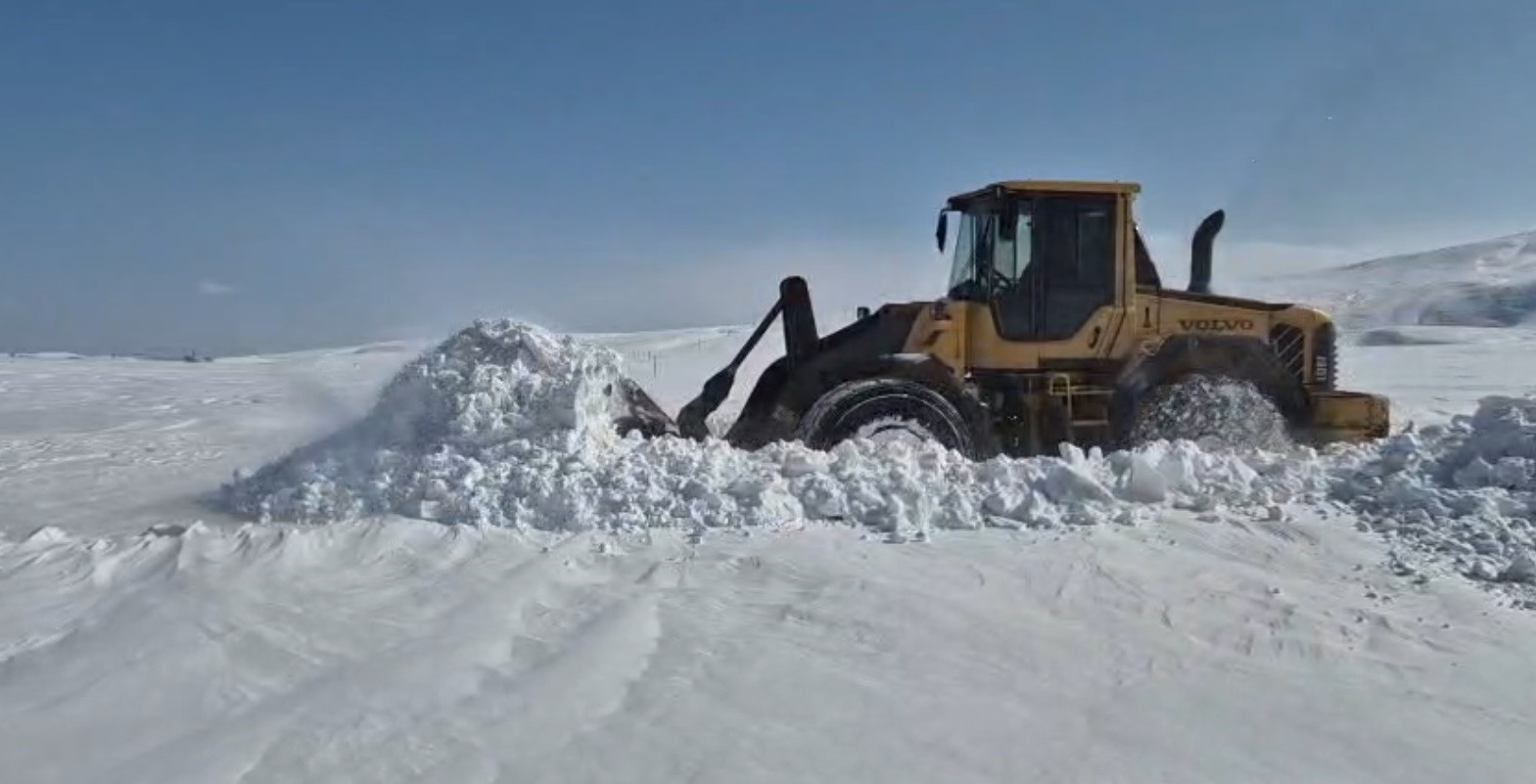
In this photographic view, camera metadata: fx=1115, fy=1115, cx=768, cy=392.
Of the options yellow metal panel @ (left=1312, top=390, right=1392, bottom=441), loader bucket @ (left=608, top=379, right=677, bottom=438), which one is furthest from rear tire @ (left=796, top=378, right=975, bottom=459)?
yellow metal panel @ (left=1312, top=390, right=1392, bottom=441)

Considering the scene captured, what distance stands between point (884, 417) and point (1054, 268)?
77.6 inches

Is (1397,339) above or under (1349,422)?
above

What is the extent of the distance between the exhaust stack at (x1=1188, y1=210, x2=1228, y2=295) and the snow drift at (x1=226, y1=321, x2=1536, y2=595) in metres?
3.40

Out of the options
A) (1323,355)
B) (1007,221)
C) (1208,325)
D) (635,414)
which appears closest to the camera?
(635,414)

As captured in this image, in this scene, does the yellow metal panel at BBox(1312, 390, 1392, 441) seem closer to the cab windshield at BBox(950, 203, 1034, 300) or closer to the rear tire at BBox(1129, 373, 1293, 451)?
the rear tire at BBox(1129, 373, 1293, 451)

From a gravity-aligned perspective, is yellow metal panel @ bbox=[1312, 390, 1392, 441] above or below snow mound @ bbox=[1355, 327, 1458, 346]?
below

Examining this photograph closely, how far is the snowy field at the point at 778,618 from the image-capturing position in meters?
3.41

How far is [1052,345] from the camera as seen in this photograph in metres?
8.64

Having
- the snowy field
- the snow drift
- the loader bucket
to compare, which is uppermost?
the loader bucket

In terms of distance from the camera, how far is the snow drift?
5812 mm

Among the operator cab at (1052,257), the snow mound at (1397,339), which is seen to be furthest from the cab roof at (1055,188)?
the snow mound at (1397,339)

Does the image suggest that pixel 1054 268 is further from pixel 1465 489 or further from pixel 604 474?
pixel 604 474

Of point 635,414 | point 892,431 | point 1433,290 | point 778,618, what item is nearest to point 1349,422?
point 892,431

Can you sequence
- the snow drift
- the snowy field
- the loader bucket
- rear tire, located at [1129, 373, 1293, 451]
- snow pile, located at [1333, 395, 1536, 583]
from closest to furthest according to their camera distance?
the snowy field, snow pile, located at [1333, 395, 1536, 583], the snow drift, the loader bucket, rear tire, located at [1129, 373, 1293, 451]
